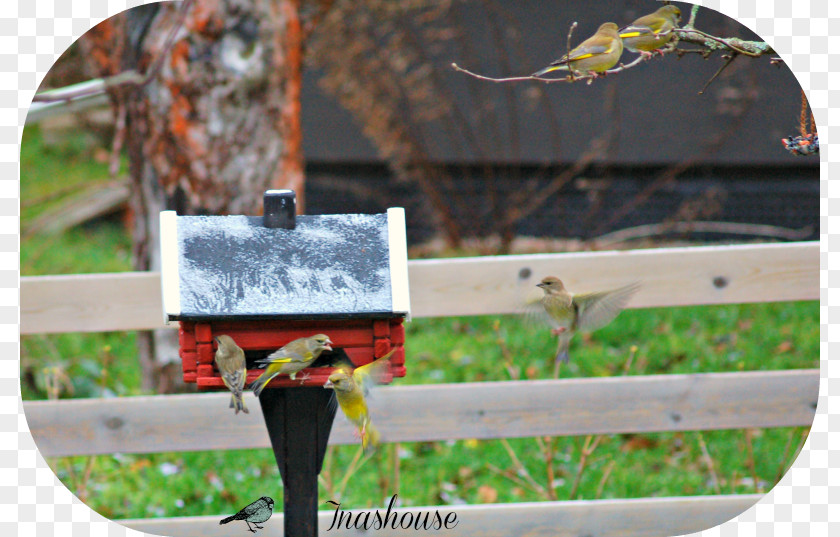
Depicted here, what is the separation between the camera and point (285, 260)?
1268mm

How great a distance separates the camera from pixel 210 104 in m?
2.13

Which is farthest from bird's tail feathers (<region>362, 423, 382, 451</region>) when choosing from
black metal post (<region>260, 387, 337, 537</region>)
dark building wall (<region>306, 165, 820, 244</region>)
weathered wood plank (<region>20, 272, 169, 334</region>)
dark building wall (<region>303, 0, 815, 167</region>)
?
dark building wall (<region>306, 165, 820, 244</region>)

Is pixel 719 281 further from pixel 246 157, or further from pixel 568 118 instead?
pixel 568 118

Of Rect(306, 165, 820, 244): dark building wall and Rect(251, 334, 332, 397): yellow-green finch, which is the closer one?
Rect(251, 334, 332, 397): yellow-green finch

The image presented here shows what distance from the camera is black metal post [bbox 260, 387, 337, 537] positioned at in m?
1.38

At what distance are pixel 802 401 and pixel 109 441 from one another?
5.45ft

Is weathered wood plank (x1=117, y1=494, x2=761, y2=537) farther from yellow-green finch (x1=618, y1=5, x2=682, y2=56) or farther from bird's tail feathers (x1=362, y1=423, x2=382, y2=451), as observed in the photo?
yellow-green finch (x1=618, y1=5, x2=682, y2=56)

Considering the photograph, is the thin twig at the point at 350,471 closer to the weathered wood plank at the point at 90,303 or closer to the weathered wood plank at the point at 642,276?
the weathered wood plank at the point at 642,276

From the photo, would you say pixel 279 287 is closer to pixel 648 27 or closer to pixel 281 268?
pixel 281 268

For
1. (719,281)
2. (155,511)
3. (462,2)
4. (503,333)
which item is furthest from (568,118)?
(155,511)

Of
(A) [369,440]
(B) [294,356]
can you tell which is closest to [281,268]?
(B) [294,356]

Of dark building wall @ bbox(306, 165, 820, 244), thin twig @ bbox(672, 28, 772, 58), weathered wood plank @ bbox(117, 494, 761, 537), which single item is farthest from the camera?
dark building wall @ bbox(306, 165, 820, 244)

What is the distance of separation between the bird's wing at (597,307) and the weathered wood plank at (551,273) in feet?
1.96

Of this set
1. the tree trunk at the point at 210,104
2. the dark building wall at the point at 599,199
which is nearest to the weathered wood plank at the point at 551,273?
the tree trunk at the point at 210,104
